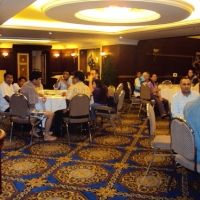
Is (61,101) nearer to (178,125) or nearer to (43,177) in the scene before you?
(43,177)

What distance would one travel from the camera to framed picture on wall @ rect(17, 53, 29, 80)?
16.3 metres

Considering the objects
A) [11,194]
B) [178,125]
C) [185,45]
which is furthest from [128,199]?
[185,45]

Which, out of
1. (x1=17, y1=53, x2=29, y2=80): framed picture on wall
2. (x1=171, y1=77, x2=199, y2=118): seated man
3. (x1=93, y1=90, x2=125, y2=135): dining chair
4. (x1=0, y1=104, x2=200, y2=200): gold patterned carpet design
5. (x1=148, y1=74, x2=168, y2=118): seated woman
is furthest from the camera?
(x1=17, y1=53, x2=29, y2=80): framed picture on wall

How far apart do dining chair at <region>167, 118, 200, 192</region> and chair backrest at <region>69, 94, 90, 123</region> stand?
242cm

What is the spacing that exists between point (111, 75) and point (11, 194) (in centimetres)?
937

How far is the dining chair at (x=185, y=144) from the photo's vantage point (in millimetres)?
2801

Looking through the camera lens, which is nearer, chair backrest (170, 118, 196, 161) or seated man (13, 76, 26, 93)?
chair backrest (170, 118, 196, 161)

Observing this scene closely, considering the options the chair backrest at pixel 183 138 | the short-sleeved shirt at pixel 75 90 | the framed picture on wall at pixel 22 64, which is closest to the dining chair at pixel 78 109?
the short-sleeved shirt at pixel 75 90

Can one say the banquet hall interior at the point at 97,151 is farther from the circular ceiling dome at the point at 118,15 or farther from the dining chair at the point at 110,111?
the dining chair at the point at 110,111

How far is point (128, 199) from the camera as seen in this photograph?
3.17 m

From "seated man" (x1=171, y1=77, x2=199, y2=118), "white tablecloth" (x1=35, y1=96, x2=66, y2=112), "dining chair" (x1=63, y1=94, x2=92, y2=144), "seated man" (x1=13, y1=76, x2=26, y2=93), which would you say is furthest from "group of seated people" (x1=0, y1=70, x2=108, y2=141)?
"seated man" (x1=171, y1=77, x2=199, y2=118)

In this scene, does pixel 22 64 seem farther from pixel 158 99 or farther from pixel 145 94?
pixel 158 99

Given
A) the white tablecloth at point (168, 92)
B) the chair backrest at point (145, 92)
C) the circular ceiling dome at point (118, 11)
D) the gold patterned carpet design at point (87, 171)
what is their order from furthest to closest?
the white tablecloth at point (168, 92), the chair backrest at point (145, 92), the circular ceiling dome at point (118, 11), the gold patterned carpet design at point (87, 171)

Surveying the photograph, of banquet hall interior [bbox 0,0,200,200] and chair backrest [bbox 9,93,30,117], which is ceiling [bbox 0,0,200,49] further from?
chair backrest [bbox 9,93,30,117]
